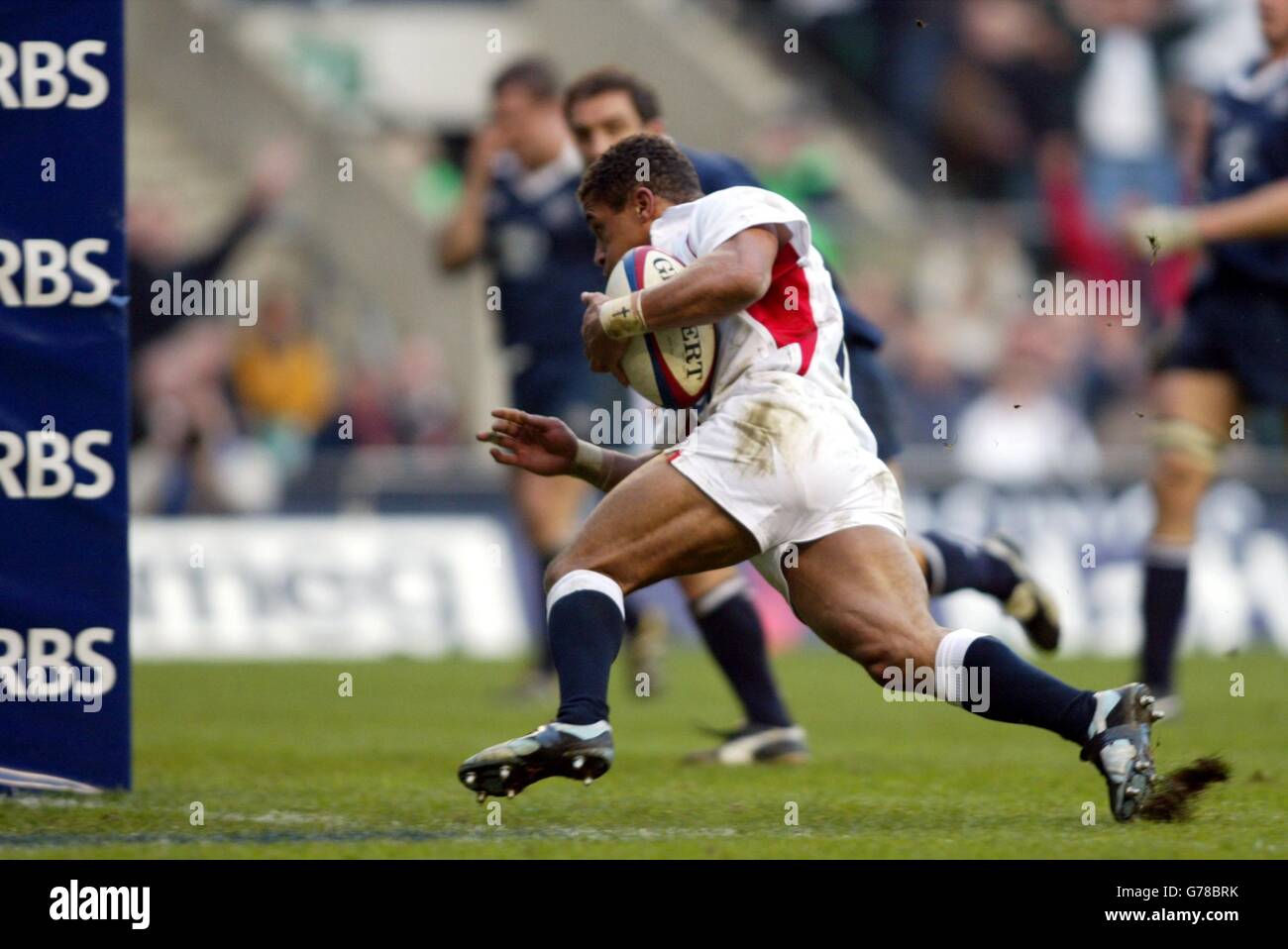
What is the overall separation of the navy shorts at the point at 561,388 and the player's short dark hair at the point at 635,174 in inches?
191

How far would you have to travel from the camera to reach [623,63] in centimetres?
1944

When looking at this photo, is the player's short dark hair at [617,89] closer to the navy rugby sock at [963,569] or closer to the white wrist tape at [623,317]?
the navy rugby sock at [963,569]

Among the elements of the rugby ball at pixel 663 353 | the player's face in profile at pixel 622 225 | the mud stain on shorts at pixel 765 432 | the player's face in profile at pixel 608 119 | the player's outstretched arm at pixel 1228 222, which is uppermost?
the player's face in profile at pixel 608 119

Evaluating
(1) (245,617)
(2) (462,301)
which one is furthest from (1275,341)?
(2) (462,301)

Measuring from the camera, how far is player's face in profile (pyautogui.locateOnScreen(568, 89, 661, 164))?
7.30 meters

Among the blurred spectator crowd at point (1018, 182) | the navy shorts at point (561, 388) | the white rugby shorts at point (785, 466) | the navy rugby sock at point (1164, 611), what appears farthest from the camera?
the blurred spectator crowd at point (1018, 182)

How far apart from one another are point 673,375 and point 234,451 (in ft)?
36.3

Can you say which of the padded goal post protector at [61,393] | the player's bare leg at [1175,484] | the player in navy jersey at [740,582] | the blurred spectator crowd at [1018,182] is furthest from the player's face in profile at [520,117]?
the blurred spectator crowd at [1018,182]

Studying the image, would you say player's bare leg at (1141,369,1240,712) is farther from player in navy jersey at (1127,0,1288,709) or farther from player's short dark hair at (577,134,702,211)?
player's short dark hair at (577,134,702,211)

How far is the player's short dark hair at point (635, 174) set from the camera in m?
5.54

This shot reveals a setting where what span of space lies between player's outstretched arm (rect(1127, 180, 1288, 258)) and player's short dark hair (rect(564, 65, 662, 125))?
70.7 inches

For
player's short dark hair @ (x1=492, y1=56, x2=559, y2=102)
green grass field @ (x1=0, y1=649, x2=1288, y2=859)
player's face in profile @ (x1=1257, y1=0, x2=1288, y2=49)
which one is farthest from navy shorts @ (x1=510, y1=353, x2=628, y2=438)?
player's face in profile @ (x1=1257, y1=0, x2=1288, y2=49)

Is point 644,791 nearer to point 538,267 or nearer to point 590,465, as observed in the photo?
point 590,465
